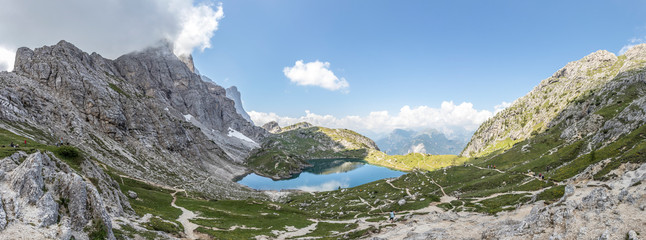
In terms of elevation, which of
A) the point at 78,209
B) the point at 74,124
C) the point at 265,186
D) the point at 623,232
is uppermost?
the point at 74,124

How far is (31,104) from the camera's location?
352 feet

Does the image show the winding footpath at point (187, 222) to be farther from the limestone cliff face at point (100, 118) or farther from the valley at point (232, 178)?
the limestone cliff face at point (100, 118)

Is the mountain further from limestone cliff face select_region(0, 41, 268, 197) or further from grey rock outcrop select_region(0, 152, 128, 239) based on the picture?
limestone cliff face select_region(0, 41, 268, 197)

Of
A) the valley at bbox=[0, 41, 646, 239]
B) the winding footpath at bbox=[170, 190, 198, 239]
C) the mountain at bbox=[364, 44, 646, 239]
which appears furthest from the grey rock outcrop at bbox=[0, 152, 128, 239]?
the mountain at bbox=[364, 44, 646, 239]

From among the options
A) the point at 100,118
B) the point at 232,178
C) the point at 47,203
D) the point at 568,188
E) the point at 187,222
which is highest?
the point at 100,118

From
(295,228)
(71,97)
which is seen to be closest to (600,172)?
Answer: (295,228)

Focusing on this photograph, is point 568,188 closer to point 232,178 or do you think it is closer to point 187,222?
point 187,222

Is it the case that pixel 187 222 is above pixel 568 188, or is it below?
above

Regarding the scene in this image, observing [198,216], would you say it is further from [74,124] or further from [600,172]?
[74,124]

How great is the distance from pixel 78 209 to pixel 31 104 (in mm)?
128389

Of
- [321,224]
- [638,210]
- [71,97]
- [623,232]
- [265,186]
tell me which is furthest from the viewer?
[265,186]

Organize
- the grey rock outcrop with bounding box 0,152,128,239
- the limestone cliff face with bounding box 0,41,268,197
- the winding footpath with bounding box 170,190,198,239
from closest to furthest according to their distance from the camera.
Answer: the grey rock outcrop with bounding box 0,152,128,239, the winding footpath with bounding box 170,190,198,239, the limestone cliff face with bounding box 0,41,268,197

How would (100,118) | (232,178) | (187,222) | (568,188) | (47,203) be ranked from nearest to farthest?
(47,203), (568,188), (187,222), (100,118), (232,178)

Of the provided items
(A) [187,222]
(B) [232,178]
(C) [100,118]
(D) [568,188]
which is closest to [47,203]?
(A) [187,222]
